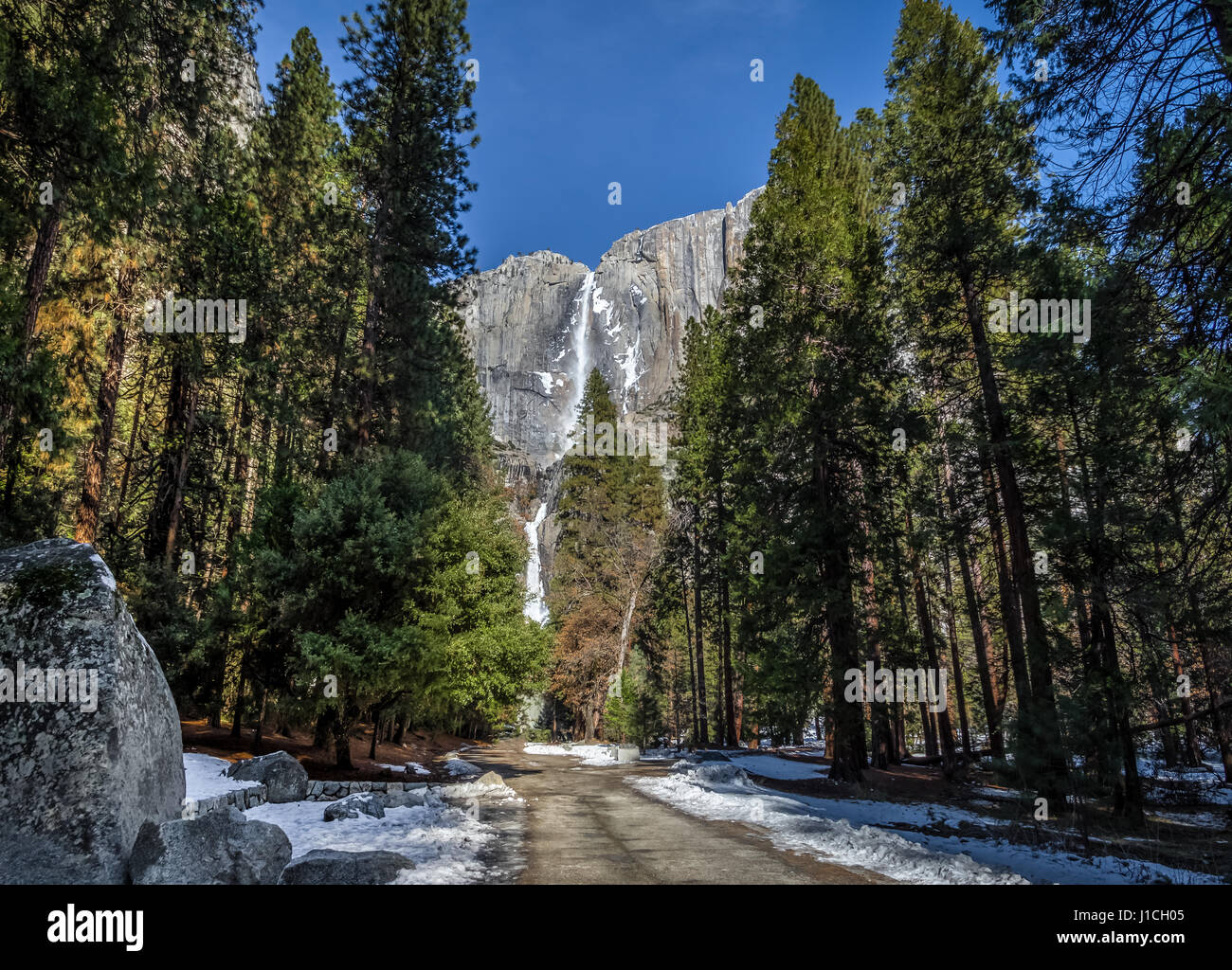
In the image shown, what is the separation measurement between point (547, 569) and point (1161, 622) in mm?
77840

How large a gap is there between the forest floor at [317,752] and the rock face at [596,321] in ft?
346

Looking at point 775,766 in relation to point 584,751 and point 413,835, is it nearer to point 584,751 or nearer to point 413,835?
point 584,751

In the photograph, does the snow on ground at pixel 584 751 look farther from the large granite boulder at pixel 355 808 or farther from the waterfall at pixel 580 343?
the waterfall at pixel 580 343

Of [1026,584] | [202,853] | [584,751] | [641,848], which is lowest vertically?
[584,751]

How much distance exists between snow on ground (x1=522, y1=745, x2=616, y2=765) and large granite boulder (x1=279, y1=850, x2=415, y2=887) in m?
20.3

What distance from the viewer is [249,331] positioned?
18422 millimetres

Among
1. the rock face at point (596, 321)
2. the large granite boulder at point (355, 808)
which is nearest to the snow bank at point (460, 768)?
the large granite boulder at point (355, 808)

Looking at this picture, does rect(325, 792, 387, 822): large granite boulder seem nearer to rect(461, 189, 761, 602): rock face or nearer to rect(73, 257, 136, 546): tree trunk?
rect(73, 257, 136, 546): tree trunk

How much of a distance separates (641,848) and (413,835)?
123 inches

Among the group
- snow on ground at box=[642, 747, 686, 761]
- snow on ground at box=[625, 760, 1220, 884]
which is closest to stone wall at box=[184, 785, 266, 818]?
snow on ground at box=[625, 760, 1220, 884]

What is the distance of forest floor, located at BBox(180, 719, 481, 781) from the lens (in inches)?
561

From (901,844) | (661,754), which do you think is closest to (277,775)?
(901,844)

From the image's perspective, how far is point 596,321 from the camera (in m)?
Result: 146
